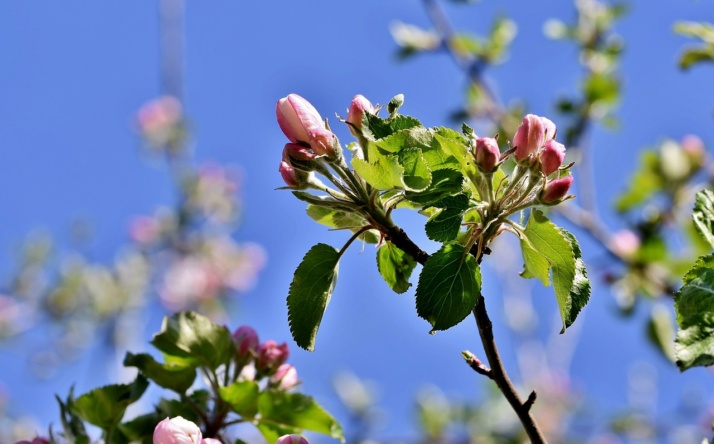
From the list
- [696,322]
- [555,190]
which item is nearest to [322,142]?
[555,190]

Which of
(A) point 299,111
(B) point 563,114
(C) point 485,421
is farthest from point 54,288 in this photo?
(A) point 299,111

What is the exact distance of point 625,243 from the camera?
13.6 feet

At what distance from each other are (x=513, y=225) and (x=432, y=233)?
16 centimetres

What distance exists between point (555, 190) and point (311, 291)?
1.40ft

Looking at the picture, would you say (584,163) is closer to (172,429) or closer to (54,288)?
(172,429)

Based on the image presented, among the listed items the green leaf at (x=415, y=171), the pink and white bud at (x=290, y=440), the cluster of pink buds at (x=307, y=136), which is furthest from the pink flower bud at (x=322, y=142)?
the pink and white bud at (x=290, y=440)

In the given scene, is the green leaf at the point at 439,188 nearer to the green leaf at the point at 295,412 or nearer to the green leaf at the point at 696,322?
the green leaf at the point at 696,322

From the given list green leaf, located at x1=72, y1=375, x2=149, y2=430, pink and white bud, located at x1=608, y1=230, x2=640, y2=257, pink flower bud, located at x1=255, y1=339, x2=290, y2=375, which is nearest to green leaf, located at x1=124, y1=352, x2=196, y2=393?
green leaf, located at x1=72, y1=375, x2=149, y2=430

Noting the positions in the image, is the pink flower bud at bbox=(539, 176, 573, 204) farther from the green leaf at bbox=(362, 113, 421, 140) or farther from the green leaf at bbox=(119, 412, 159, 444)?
the green leaf at bbox=(119, 412, 159, 444)

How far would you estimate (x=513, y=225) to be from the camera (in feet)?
4.53

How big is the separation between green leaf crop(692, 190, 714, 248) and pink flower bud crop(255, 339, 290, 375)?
Result: 84 cm

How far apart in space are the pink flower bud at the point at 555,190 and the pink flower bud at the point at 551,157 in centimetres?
2

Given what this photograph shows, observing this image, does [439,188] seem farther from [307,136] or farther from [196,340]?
[196,340]

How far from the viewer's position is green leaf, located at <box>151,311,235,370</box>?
1673mm
